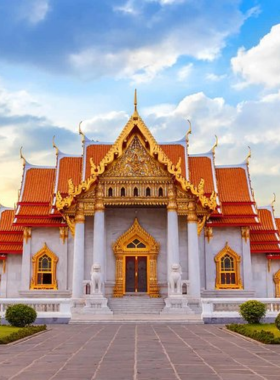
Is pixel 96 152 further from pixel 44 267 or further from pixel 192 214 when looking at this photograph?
pixel 192 214

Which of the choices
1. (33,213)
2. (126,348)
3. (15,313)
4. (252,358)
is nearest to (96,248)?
(33,213)

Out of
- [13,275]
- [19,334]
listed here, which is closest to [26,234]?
[13,275]

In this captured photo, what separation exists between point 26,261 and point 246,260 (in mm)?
11723

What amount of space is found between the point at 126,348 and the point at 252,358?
10.3ft

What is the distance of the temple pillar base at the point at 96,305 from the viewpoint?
25.2 metres

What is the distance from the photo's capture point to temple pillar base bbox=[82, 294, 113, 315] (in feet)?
82.6

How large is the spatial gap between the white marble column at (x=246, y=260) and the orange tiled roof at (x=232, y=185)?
2199mm

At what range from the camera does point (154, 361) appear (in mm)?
10562

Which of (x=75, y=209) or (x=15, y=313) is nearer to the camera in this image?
(x=15, y=313)

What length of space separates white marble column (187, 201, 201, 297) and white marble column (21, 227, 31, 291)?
8769 mm

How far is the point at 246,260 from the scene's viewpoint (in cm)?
2983

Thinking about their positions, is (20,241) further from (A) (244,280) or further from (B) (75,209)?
(A) (244,280)

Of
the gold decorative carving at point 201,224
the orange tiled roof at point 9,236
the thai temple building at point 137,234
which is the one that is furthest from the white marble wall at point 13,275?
the gold decorative carving at point 201,224

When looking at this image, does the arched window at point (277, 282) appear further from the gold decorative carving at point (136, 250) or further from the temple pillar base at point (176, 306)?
the temple pillar base at point (176, 306)
